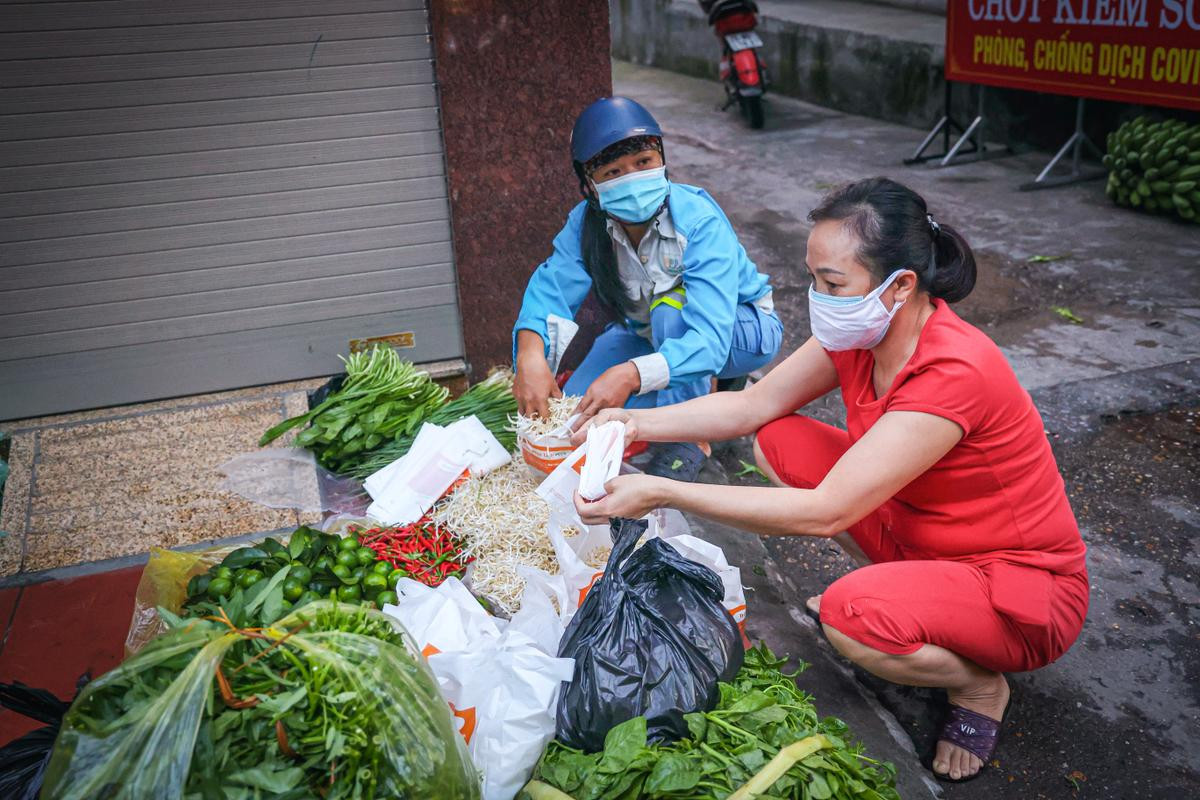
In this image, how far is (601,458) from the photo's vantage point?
2648mm

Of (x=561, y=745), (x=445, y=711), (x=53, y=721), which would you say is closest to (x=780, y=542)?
(x=561, y=745)

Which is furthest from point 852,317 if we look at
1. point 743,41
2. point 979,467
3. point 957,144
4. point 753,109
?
point 743,41

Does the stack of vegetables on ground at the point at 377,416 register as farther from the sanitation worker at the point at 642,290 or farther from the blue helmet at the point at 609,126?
the blue helmet at the point at 609,126

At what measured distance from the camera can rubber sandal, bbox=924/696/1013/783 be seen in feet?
8.53

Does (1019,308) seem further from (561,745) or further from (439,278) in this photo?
(561,745)

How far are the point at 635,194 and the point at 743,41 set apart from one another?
290 inches

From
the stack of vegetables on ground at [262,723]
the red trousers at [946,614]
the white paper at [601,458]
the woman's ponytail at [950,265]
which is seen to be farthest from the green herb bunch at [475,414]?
the stack of vegetables on ground at [262,723]

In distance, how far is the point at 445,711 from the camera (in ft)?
6.24

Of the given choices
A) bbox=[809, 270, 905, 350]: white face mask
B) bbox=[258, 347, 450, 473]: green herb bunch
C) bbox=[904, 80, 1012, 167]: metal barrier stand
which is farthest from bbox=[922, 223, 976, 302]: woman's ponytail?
bbox=[904, 80, 1012, 167]: metal barrier stand

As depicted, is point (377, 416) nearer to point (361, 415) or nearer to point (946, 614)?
point (361, 415)

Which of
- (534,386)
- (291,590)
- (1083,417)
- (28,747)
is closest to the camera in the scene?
(28,747)

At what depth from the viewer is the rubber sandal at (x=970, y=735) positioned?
2.60 m

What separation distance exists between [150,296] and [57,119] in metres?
0.77

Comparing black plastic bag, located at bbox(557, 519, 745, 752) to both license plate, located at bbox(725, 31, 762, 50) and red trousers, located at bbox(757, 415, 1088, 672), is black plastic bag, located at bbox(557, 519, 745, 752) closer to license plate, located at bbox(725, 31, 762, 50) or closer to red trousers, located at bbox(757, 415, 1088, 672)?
red trousers, located at bbox(757, 415, 1088, 672)
